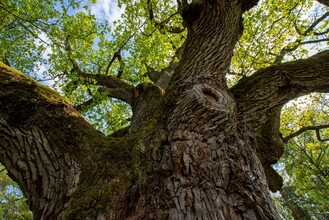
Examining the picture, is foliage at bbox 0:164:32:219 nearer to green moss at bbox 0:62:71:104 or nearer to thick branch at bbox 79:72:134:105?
thick branch at bbox 79:72:134:105

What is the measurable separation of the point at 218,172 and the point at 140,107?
2.67 m

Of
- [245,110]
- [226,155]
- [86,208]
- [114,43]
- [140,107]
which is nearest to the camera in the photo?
[86,208]

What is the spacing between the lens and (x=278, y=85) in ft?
9.78

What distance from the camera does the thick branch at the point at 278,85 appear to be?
2.92m

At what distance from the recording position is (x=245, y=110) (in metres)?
2.83

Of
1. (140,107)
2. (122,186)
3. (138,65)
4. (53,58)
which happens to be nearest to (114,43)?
(138,65)

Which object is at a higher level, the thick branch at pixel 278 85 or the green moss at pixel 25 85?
the thick branch at pixel 278 85

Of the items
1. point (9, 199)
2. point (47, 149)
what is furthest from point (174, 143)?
point (9, 199)

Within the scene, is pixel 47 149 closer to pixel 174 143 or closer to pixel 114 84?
pixel 174 143

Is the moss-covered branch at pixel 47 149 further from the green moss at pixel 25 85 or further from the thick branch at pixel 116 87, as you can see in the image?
the thick branch at pixel 116 87

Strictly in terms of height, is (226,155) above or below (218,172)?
A: above

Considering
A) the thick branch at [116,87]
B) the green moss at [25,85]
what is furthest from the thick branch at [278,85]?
the thick branch at [116,87]

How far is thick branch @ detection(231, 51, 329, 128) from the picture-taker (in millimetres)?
2916

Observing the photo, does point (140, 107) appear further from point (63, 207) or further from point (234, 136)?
point (63, 207)
